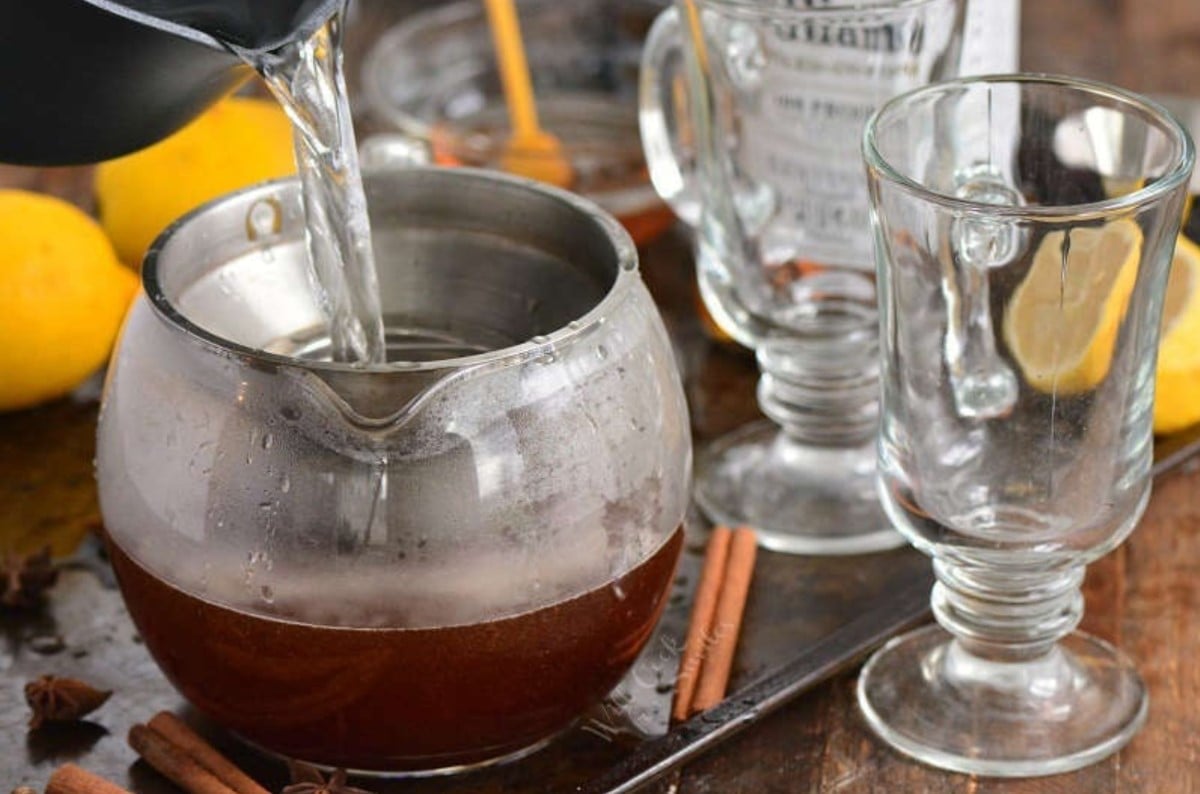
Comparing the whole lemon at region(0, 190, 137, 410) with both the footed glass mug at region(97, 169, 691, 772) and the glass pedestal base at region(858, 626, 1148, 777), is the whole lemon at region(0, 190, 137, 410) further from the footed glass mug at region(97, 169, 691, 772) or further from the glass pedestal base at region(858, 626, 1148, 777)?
the glass pedestal base at region(858, 626, 1148, 777)

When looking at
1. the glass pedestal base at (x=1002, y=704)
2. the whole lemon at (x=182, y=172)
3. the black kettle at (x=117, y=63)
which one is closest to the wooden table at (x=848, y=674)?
the glass pedestal base at (x=1002, y=704)

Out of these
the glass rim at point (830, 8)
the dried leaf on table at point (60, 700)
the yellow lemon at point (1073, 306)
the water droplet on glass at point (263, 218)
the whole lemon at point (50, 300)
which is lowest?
the dried leaf on table at point (60, 700)

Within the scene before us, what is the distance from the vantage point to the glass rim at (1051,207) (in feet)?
2.20

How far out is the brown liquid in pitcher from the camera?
676mm

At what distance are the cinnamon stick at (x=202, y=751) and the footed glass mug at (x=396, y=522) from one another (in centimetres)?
1

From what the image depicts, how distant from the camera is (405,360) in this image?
2.63 ft

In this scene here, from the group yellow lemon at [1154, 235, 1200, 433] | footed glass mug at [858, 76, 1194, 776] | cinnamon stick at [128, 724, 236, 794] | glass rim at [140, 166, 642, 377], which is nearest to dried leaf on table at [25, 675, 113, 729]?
cinnamon stick at [128, 724, 236, 794]

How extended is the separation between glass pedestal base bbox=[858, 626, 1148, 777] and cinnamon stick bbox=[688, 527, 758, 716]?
0.17ft

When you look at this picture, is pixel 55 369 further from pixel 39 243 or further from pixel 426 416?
pixel 426 416

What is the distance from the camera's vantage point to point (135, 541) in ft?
2.31

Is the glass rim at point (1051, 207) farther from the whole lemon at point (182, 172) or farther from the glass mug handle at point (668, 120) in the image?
the whole lemon at point (182, 172)

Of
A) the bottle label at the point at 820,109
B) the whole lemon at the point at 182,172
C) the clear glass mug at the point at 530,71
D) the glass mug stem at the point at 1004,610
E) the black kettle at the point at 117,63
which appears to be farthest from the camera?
the clear glass mug at the point at 530,71

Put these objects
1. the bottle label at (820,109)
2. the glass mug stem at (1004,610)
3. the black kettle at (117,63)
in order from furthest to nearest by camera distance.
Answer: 1. the bottle label at (820,109)
2. the glass mug stem at (1004,610)
3. the black kettle at (117,63)

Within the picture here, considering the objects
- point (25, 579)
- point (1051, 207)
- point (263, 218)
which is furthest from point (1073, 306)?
point (25, 579)
